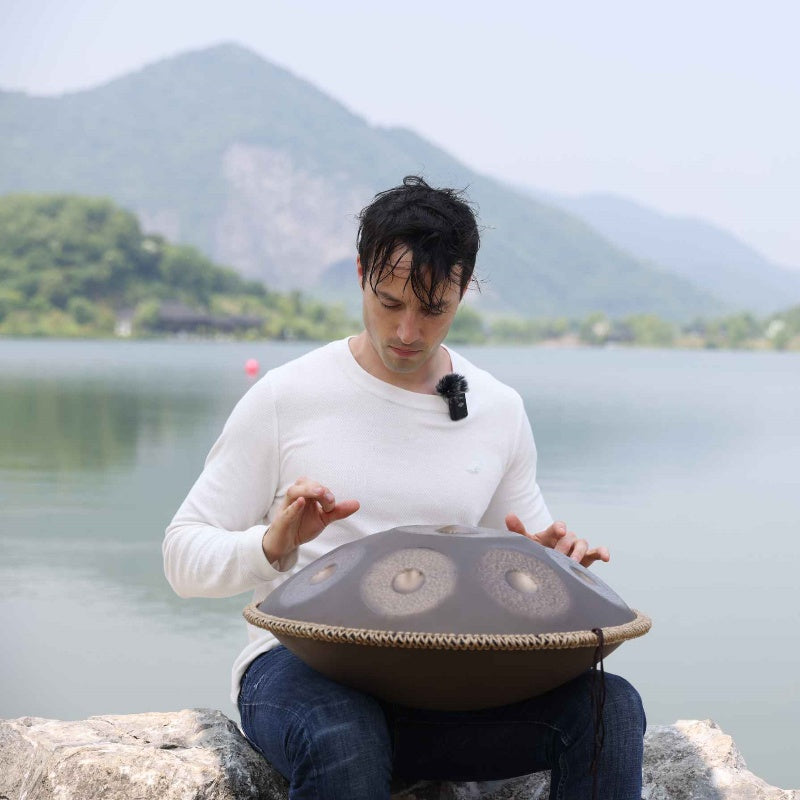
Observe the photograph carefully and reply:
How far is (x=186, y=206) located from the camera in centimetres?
14525

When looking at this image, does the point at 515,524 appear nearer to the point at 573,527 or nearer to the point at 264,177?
the point at 573,527

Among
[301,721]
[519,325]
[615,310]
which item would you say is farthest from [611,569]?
[615,310]

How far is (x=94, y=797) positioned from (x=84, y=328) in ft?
243

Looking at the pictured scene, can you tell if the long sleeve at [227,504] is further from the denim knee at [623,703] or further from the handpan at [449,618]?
the denim knee at [623,703]

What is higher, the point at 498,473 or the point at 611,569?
the point at 498,473

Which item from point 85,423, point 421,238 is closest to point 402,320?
point 421,238

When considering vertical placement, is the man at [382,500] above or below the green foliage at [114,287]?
above

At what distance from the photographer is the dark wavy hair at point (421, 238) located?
206 cm

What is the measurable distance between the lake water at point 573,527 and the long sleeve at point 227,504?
2271 mm

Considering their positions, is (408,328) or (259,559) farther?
(408,328)

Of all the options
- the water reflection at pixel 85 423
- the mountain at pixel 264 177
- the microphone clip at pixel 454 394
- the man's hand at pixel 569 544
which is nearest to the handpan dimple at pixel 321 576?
the man's hand at pixel 569 544

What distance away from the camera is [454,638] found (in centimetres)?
168

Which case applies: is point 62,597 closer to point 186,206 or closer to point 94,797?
point 94,797

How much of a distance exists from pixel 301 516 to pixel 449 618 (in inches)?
12.8
